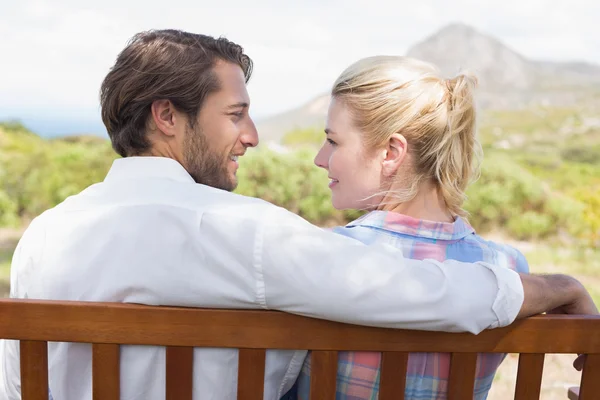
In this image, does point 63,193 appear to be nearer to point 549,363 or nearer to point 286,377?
point 549,363

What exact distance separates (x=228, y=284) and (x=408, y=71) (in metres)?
0.70

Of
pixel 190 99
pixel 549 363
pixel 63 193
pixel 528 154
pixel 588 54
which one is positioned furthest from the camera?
pixel 588 54

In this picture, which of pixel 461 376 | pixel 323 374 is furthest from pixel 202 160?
pixel 461 376

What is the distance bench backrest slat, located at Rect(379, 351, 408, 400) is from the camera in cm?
139

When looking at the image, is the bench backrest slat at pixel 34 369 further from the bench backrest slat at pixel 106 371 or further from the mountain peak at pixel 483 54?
the mountain peak at pixel 483 54

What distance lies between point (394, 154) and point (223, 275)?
0.57m

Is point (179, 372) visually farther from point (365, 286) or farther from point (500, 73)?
point (500, 73)

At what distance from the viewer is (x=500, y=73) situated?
13.6 m

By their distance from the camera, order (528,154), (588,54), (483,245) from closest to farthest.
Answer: (483,245), (528,154), (588,54)

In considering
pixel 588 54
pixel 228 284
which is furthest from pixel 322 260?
pixel 588 54

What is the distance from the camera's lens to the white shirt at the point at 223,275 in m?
1.30

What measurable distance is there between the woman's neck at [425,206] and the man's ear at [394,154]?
8 cm

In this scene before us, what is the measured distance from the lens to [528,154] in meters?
9.73

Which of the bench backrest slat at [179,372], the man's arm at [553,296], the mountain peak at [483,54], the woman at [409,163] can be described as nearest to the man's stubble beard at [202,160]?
the woman at [409,163]
